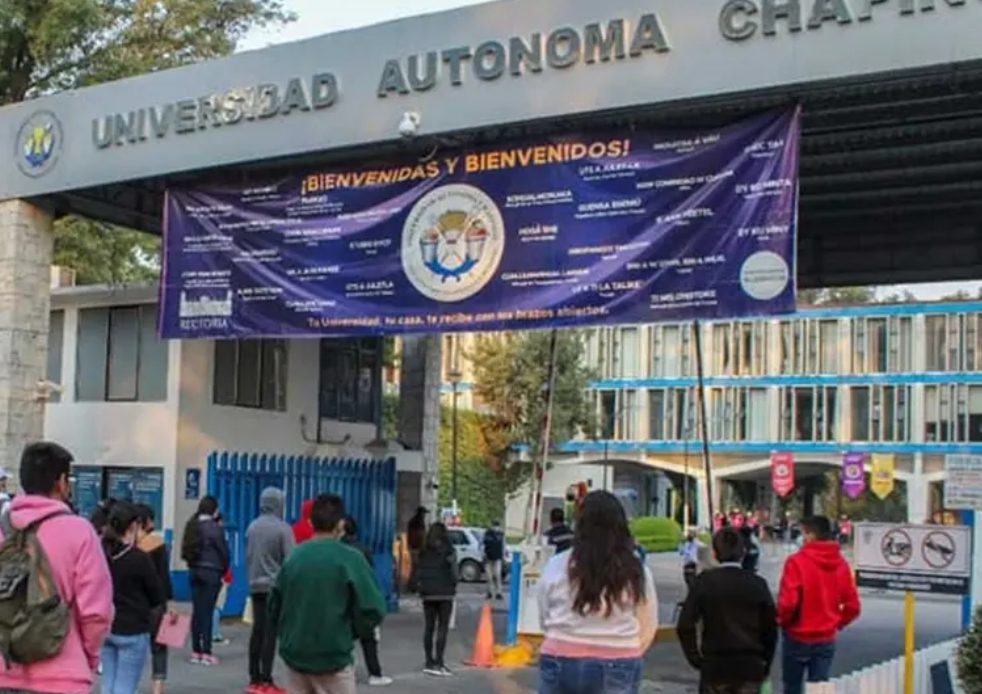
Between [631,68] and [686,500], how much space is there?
183ft

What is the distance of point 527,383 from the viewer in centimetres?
4988

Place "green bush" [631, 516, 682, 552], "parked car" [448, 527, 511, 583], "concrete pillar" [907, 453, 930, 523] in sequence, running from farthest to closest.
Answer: "concrete pillar" [907, 453, 930, 523]
"green bush" [631, 516, 682, 552]
"parked car" [448, 527, 511, 583]

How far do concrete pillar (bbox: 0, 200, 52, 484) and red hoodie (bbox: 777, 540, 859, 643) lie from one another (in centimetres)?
1027

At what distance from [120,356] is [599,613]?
15.3m

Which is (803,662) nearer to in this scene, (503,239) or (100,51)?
(503,239)

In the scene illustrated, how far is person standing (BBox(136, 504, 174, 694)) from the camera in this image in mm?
8891

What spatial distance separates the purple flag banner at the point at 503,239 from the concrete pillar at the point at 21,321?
2.00 meters

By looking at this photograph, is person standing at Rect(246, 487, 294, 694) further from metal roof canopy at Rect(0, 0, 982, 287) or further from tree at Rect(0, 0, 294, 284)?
tree at Rect(0, 0, 294, 284)

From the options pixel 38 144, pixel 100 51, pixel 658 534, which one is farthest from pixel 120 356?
pixel 658 534

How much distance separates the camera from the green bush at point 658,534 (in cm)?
5578

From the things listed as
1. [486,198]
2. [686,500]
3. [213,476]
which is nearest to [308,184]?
[486,198]

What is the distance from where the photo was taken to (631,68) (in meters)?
12.3

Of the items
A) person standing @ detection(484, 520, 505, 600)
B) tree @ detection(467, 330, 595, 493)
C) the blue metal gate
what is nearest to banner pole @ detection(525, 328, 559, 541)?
the blue metal gate

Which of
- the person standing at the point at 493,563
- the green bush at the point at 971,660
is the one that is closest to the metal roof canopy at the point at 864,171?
the green bush at the point at 971,660
